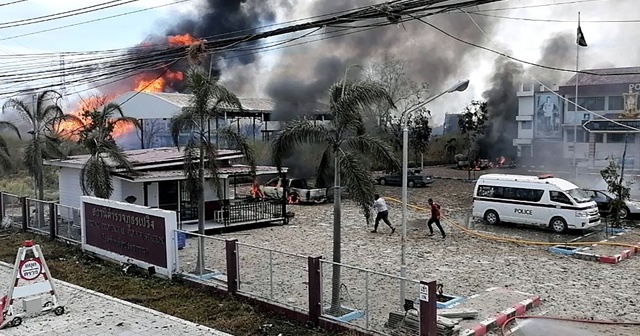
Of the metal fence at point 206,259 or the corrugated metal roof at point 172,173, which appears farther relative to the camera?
the corrugated metal roof at point 172,173

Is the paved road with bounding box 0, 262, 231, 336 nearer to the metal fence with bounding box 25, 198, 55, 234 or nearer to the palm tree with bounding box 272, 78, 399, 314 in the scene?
the palm tree with bounding box 272, 78, 399, 314

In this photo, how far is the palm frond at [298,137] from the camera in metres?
11.3

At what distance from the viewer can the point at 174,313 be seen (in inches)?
442

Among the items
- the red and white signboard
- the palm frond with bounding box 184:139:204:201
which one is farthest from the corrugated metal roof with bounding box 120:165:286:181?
the red and white signboard

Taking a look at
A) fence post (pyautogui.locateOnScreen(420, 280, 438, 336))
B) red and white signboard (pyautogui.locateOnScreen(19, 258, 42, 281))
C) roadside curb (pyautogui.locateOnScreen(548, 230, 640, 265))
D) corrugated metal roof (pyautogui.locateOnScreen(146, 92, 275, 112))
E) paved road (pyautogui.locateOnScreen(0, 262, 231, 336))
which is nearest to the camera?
fence post (pyautogui.locateOnScreen(420, 280, 438, 336))

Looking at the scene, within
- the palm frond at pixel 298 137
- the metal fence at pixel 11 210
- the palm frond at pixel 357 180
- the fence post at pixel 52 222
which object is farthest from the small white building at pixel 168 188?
the palm frond at pixel 357 180

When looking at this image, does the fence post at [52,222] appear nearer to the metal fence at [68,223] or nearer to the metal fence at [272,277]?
the metal fence at [68,223]

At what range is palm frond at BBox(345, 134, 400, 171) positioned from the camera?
11219 mm

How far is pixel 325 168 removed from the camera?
11.9 m

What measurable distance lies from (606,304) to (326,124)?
6.97 meters

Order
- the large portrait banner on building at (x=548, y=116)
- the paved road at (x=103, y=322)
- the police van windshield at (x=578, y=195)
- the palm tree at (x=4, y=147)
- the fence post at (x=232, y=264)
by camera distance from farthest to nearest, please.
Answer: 1. the large portrait banner on building at (x=548, y=116)
2. the palm tree at (x=4, y=147)
3. the police van windshield at (x=578, y=195)
4. the fence post at (x=232, y=264)
5. the paved road at (x=103, y=322)

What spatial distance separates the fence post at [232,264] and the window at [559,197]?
1319cm

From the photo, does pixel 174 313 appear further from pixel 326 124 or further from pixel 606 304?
pixel 606 304

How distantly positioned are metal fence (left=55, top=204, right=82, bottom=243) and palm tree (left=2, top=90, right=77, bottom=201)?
3.74 metres
